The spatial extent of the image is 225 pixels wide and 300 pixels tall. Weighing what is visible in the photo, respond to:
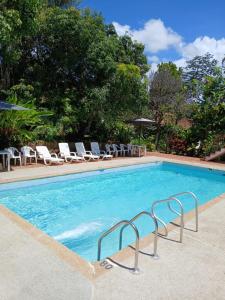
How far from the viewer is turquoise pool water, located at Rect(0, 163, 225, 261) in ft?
22.6

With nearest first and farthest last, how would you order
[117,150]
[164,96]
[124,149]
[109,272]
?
[109,272]
[117,150]
[124,149]
[164,96]

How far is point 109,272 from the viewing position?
13.5 ft

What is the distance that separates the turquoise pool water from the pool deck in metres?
1.44

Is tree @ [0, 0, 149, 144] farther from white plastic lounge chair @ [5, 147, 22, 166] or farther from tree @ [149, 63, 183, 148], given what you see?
tree @ [149, 63, 183, 148]

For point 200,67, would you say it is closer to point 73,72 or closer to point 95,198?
point 73,72

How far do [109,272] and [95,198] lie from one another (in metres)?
5.86

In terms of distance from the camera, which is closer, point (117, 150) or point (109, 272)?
point (109, 272)

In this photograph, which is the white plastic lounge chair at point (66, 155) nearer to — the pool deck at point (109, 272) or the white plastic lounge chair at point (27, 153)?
the white plastic lounge chair at point (27, 153)

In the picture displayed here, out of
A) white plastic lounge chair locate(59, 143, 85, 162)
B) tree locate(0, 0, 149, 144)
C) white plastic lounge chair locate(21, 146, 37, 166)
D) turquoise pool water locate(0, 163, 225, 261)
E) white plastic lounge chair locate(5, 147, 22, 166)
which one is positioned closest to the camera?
turquoise pool water locate(0, 163, 225, 261)

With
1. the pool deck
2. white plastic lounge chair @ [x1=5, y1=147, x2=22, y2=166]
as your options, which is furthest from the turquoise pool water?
white plastic lounge chair @ [x1=5, y1=147, x2=22, y2=166]

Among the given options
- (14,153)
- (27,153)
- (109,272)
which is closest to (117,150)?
(27,153)

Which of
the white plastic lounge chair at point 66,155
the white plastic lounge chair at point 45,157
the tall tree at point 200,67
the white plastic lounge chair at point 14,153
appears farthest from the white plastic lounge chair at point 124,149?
the tall tree at point 200,67

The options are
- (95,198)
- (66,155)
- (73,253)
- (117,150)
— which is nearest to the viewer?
(73,253)

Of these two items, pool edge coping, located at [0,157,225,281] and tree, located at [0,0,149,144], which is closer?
pool edge coping, located at [0,157,225,281]
